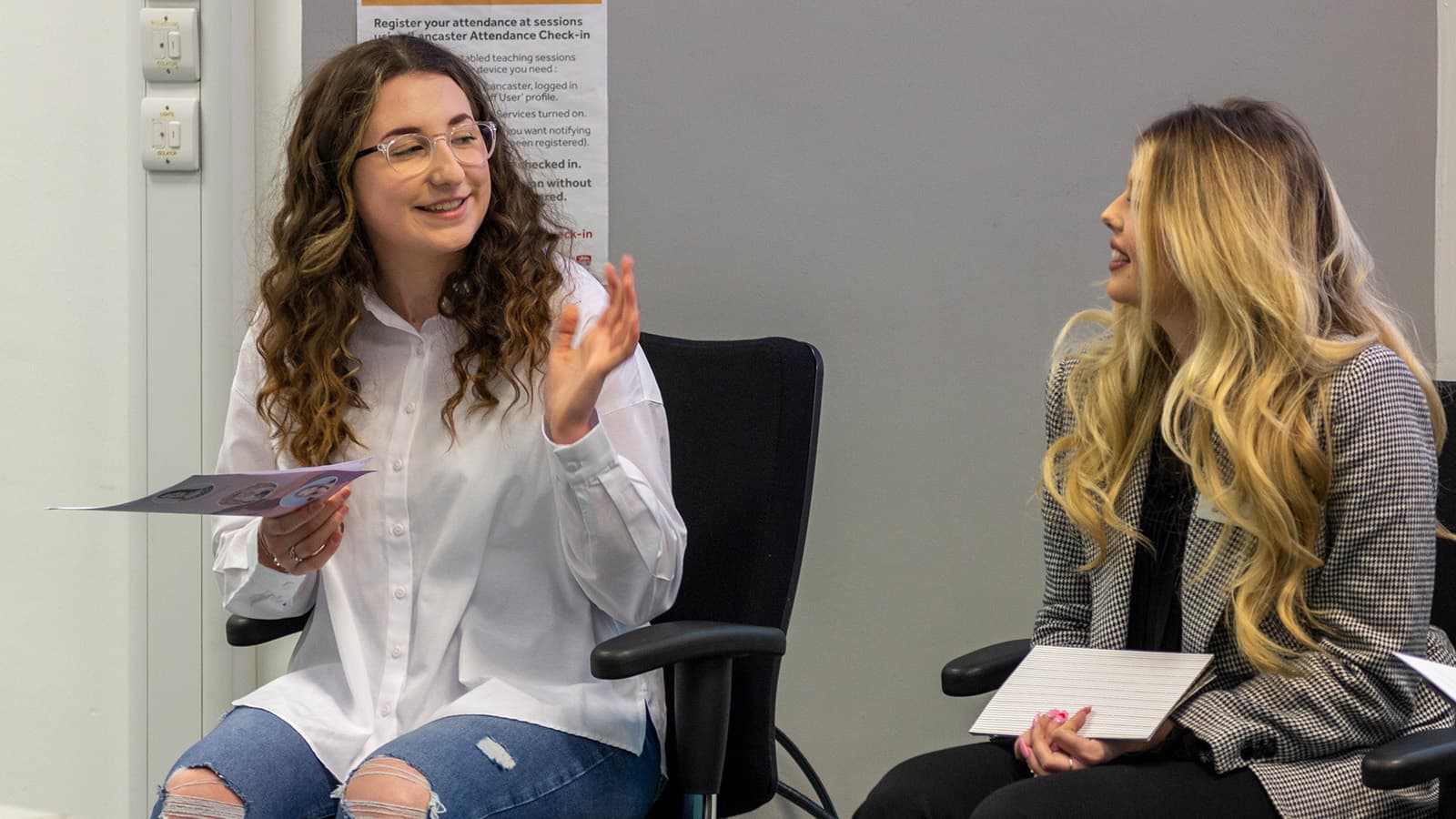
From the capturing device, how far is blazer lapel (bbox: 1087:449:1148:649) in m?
1.50

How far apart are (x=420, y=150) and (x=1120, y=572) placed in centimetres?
97

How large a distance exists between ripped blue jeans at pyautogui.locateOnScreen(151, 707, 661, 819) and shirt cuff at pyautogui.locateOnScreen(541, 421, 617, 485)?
28cm

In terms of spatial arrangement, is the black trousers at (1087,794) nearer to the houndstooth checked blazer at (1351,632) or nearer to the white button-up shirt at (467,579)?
the houndstooth checked blazer at (1351,632)

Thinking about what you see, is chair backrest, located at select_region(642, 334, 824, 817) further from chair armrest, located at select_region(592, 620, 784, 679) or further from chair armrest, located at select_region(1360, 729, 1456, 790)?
chair armrest, located at select_region(1360, 729, 1456, 790)

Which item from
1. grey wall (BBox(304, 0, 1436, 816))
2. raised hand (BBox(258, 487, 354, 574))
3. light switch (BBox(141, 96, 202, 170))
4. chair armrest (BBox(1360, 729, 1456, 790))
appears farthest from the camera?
light switch (BBox(141, 96, 202, 170))

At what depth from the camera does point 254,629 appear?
5.52 feet

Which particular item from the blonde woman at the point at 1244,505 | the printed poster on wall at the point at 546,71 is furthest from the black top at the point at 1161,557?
the printed poster on wall at the point at 546,71

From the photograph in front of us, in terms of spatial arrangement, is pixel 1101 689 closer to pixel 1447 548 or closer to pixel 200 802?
pixel 1447 548

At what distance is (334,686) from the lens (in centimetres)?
157

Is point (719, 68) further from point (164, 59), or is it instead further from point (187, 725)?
point (187, 725)

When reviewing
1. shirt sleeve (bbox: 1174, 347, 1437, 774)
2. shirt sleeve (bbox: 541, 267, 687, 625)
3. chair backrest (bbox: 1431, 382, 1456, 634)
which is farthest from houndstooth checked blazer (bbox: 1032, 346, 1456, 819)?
shirt sleeve (bbox: 541, 267, 687, 625)

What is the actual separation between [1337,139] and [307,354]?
169cm

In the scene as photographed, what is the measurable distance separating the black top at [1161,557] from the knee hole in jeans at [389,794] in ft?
2.60

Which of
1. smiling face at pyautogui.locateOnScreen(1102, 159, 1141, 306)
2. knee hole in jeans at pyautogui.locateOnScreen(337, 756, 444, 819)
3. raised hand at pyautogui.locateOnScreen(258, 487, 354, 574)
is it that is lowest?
knee hole in jeans at pyautogui.locateOnScreen(337, 756, 444, 819)
